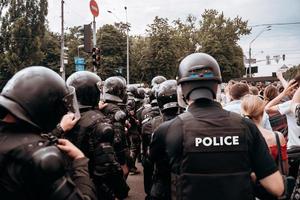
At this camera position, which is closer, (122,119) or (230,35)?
(122,119)

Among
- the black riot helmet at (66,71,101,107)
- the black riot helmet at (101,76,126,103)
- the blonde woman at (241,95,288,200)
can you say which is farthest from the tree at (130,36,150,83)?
the black riot helmet at (66,71,101,107)

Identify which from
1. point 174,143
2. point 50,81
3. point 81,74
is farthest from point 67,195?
point 81,74

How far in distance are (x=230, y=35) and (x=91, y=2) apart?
3252 centimetres

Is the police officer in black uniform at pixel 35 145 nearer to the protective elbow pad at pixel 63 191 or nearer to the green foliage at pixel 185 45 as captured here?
the protective elbow pad at pixel 63 191

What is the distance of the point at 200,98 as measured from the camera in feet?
9.02

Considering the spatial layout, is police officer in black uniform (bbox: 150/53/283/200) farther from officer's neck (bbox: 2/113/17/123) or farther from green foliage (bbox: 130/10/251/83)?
green foliage (bbox: 130/10/251/83)

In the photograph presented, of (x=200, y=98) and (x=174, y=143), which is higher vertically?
(x=200, y=98)

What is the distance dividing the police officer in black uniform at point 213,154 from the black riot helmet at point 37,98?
0.72m

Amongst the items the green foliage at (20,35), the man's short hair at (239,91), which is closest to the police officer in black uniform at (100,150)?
the man's short hair at (239,91)

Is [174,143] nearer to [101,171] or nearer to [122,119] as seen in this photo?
[101,171]

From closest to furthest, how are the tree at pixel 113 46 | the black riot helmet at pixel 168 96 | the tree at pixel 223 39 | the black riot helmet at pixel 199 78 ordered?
the black riot helmet at pixel 199 78 → the black riot helmet at pixel 168 96 → the tree at pixel 223 39 → the tree at pixel 113 46

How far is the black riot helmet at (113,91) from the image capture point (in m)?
5.99

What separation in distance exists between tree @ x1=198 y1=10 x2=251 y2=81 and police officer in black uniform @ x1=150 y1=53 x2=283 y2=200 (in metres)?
45.0

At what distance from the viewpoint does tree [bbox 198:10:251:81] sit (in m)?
48.0
